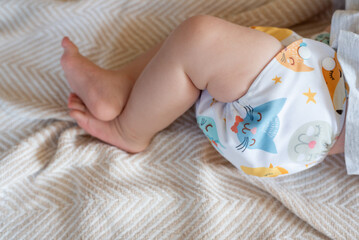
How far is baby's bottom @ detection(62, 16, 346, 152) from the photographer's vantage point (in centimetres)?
80

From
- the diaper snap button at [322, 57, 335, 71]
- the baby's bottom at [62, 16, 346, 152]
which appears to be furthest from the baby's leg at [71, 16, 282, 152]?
the diaper snap button at [322, 57, 335, 71]

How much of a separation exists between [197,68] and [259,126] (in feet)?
0.61

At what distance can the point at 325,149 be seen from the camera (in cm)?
83

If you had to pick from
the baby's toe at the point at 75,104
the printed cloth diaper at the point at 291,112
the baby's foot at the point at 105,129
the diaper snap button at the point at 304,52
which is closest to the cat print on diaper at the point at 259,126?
the printed cloth diaper at the point at 291,112

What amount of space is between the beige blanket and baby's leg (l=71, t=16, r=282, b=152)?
0.45 ft

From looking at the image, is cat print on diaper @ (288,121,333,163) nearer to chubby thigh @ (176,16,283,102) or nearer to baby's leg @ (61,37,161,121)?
chubby thigh @ (176,16,283,102)

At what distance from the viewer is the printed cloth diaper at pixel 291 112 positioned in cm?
78

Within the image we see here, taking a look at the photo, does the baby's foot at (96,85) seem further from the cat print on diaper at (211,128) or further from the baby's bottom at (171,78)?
the cat print on diaper at (211,128)

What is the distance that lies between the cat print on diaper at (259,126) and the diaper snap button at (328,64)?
0.40ft

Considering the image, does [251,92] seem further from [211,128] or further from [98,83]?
[98,83]

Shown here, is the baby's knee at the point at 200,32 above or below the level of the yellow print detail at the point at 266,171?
above

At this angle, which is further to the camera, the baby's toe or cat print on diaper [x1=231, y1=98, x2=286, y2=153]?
the baby's toe

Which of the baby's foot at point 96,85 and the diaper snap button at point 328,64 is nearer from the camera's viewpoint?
the diaper snap button at point 328,64

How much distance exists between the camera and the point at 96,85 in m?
0.95
